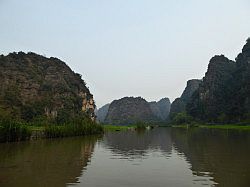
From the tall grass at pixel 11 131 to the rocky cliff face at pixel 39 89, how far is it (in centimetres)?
2908

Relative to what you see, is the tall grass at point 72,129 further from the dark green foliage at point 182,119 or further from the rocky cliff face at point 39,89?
the dark green foliage at point 182,119

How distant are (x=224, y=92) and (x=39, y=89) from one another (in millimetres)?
98276

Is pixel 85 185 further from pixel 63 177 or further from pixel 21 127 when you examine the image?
pixel 21 127

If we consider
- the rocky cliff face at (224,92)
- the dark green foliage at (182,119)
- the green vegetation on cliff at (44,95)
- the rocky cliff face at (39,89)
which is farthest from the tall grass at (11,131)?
the dark green foliage at (182,119)

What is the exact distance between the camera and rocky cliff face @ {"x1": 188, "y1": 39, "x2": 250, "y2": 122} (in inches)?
5074

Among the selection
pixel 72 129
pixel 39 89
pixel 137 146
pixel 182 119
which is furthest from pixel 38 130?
pixel 182 119

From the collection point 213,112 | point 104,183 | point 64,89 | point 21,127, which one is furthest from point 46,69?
point 104,183

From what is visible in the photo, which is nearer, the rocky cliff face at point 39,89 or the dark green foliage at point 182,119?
the rocky cliff face at point 39,89

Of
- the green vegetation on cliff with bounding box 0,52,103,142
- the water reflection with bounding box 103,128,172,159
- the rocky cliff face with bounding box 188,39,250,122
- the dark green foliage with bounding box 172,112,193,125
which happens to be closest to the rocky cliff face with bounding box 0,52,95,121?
the green vegetation on cliff with bounding box 0,52,103,142

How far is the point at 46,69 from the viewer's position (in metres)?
106

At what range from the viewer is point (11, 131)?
40594 mm

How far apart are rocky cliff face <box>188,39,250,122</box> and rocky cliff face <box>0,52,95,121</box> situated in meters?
60.6

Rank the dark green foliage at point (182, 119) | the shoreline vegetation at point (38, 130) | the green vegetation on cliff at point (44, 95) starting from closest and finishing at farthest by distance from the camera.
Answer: the shoreline vegetation at point (38, 130) → the green vegetation on cliff at point (44, 95) → the dark green foliage at point (182, 119)

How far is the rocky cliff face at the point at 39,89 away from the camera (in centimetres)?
7856
